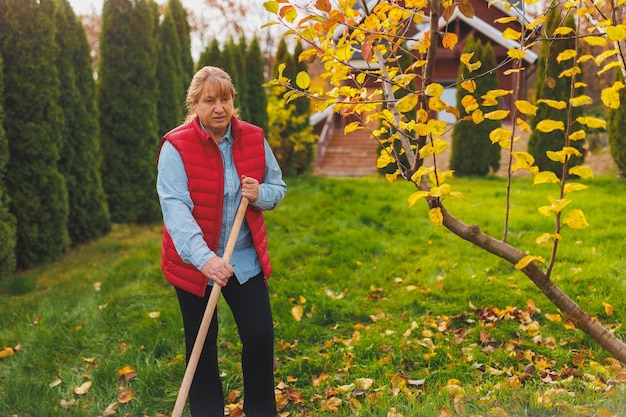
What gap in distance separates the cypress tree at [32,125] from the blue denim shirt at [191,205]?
4.14 metres

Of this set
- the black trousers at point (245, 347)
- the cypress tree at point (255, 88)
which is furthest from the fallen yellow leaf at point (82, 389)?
the cypress tree at point (255, 88)

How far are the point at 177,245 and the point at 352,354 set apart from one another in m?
1.71

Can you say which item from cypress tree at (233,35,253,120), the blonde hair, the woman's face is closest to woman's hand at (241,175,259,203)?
the woman's face

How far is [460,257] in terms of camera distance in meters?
5.55

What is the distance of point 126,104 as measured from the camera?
7.85 metres

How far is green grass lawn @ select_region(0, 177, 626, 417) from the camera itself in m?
3.12

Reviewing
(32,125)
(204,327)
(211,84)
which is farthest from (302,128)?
(204,327)

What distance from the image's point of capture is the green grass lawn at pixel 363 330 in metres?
3.12

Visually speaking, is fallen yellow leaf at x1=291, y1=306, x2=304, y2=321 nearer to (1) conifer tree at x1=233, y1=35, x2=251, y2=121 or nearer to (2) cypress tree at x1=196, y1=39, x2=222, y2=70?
(2) cypress tree at x1=196, y1=39, x2=222, y2=70

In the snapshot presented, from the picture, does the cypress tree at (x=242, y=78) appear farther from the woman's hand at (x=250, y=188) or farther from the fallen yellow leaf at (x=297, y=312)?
the woman's hand at (x=250, y=188)

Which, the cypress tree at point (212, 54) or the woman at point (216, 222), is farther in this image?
the cypress tree at point (212, 54)

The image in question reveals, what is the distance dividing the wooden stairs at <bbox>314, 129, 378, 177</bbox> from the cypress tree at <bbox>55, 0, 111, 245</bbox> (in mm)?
7602

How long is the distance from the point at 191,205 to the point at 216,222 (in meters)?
0.14

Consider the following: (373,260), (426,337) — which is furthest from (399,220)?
(426,337)
